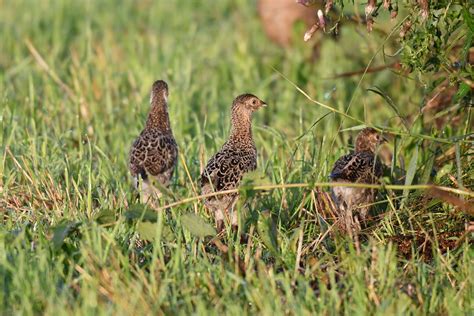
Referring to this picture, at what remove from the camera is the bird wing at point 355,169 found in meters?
7.46

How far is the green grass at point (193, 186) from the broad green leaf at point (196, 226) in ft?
0.39

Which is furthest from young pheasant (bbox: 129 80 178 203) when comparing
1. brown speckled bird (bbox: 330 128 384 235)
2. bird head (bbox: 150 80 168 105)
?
brown speckled bird (bbox: 330 128 384 235)

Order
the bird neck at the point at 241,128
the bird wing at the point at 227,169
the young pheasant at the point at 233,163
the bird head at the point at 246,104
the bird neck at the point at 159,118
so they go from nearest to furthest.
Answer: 1. the young pheasant at the point at 233,163
2. the bird wing at the point at 227,169
3. the bird neck at the point at 241,128
4. the bird head at the point at 246,104
5. the bird neck at the point at 159,118

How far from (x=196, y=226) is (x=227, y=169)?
1.37 m

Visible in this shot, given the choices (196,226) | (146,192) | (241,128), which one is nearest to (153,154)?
(146,192)

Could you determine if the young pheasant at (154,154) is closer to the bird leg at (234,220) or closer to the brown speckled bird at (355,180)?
the bird leg at (234,220)

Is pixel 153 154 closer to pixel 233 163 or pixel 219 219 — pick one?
pixel 233 163

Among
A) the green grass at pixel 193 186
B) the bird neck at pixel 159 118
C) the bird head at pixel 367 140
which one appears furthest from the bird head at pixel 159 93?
the bird head at pixel 367 140

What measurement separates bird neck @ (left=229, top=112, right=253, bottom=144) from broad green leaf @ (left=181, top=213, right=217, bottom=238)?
1903 mm

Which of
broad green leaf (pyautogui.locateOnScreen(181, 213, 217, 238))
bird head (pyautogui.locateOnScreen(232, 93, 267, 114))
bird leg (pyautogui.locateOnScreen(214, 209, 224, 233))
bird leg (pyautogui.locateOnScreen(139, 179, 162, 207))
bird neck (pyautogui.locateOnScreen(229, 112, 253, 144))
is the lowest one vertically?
bird leg (pyautogui.locateOnScreen(214, 209, 224, 233))

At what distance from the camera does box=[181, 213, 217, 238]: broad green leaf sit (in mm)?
6176

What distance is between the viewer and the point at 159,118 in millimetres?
8805

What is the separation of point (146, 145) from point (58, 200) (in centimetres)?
121

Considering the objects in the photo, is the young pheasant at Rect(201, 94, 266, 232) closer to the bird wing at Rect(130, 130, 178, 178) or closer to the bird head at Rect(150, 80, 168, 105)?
the bird wing at Rect(130, 130, 178, 178)
